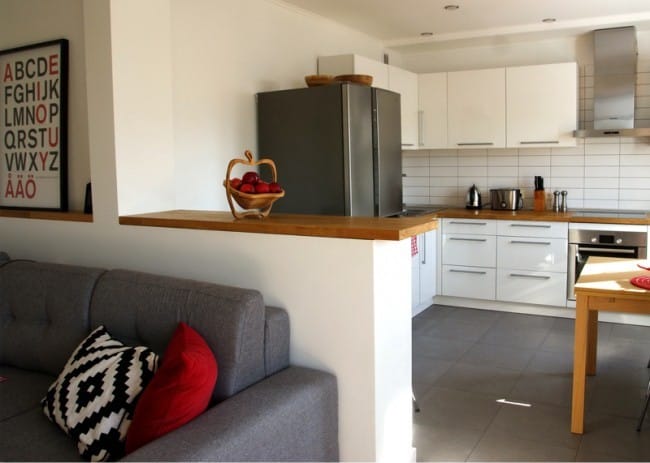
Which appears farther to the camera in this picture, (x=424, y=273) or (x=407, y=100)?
(x=407, y=100)

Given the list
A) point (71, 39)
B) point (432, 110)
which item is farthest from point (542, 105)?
point (71, 39)

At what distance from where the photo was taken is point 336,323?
228 cm

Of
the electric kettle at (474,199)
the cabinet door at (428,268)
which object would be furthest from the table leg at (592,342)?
the electric kettle at (474,199)

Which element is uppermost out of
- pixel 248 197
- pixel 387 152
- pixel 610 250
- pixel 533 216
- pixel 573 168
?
pixel 387 152

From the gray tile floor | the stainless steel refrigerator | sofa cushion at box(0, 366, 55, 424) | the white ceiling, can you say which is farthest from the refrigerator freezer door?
sofa cushion at box(0, 366, 55, 424)

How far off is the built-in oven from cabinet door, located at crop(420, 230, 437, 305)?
114 centimetres

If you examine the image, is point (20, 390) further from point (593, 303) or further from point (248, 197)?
point (593, 303)

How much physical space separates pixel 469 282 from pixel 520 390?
6.45 feet

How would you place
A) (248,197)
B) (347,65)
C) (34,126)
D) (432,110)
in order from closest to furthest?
(248,197) → (34,126) → (347,65) → (432,110)

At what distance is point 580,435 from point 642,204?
117 inches

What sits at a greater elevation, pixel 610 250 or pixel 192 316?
pixel 192 316

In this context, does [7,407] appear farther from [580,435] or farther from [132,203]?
[580,435]

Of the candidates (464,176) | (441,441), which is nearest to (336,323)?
(441,441)

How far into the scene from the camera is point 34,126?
11.3ft
